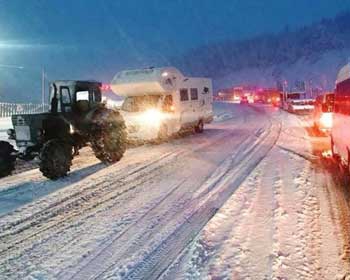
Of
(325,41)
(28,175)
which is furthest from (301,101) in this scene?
(325,41)

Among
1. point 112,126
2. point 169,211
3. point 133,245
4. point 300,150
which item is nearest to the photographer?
point 133,245

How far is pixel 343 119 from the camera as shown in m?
9.09

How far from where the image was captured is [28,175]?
34.4 ft

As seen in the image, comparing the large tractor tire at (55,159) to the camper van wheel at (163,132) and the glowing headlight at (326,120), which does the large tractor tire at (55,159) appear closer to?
the camper van wheel at (163,132)

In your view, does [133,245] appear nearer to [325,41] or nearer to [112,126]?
[112,126]

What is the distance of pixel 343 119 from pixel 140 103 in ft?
32.7

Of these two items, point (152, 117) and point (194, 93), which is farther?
point (194, 93)

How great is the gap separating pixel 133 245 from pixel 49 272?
1179mm

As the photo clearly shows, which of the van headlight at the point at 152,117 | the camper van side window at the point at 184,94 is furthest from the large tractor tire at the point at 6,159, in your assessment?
the camper van side window at the point at 184,94

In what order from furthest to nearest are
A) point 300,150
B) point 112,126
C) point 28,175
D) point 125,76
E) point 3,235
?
point 125,76
point 300,150
point 112,126
point 28,175
point 3,235

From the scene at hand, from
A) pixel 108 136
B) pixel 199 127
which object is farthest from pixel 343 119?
pixel 199 127

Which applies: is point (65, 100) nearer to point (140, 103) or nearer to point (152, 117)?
point (152, 117)

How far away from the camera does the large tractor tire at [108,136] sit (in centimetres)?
1162

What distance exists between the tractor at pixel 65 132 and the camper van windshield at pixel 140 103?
4912 millimetres
